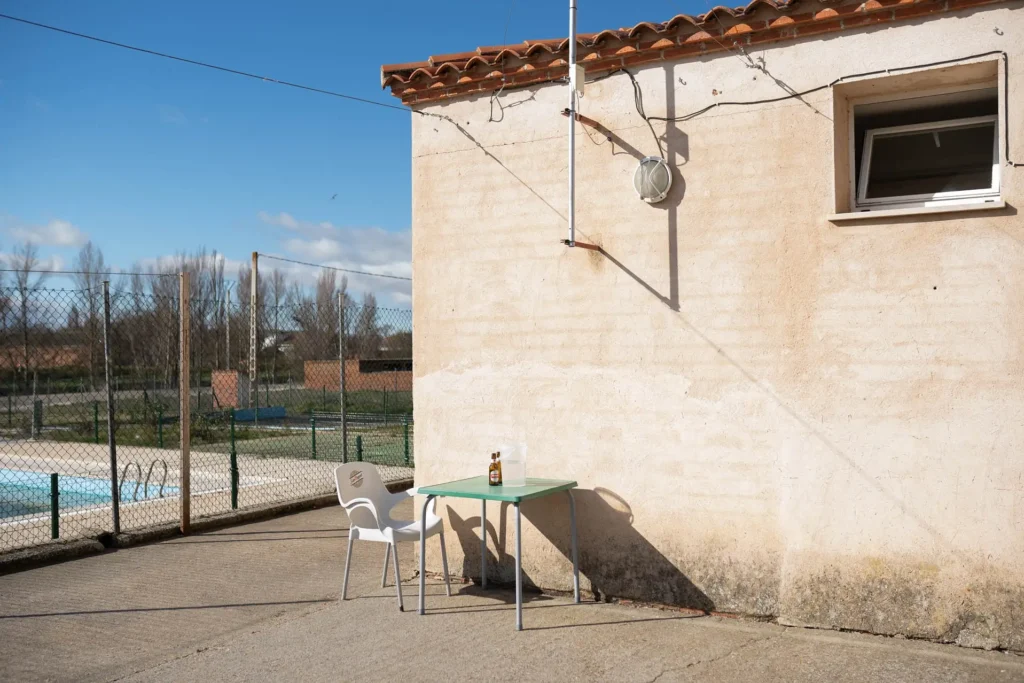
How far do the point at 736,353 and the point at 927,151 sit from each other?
179 centimetres

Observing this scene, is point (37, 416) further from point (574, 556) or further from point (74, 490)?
point (574, 556)

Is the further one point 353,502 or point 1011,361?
point 353,502

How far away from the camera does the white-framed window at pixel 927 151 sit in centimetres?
538

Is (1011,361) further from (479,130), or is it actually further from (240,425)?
(240,425)

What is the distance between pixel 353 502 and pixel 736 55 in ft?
13.2

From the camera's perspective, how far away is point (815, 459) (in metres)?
5.41

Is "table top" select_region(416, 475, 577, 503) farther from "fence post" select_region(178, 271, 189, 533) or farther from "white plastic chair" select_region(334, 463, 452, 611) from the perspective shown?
"fence post" select_region(178, 271, 189, 533)

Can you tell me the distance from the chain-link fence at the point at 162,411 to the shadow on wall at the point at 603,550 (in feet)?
8.98

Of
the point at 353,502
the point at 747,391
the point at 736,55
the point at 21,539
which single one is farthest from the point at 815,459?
the point at 21,539

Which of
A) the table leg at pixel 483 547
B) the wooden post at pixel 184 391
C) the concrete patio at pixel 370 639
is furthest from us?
the wooden post at pixel 184 391

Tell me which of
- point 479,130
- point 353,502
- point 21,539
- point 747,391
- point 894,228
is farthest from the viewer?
point 21,539

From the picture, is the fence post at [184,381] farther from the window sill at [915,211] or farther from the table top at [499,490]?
the window sill at [915,211]

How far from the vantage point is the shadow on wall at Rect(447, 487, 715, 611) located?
5887 millimetres

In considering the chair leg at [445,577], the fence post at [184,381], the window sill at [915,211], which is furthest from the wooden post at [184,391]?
the window sill at [915,211]
